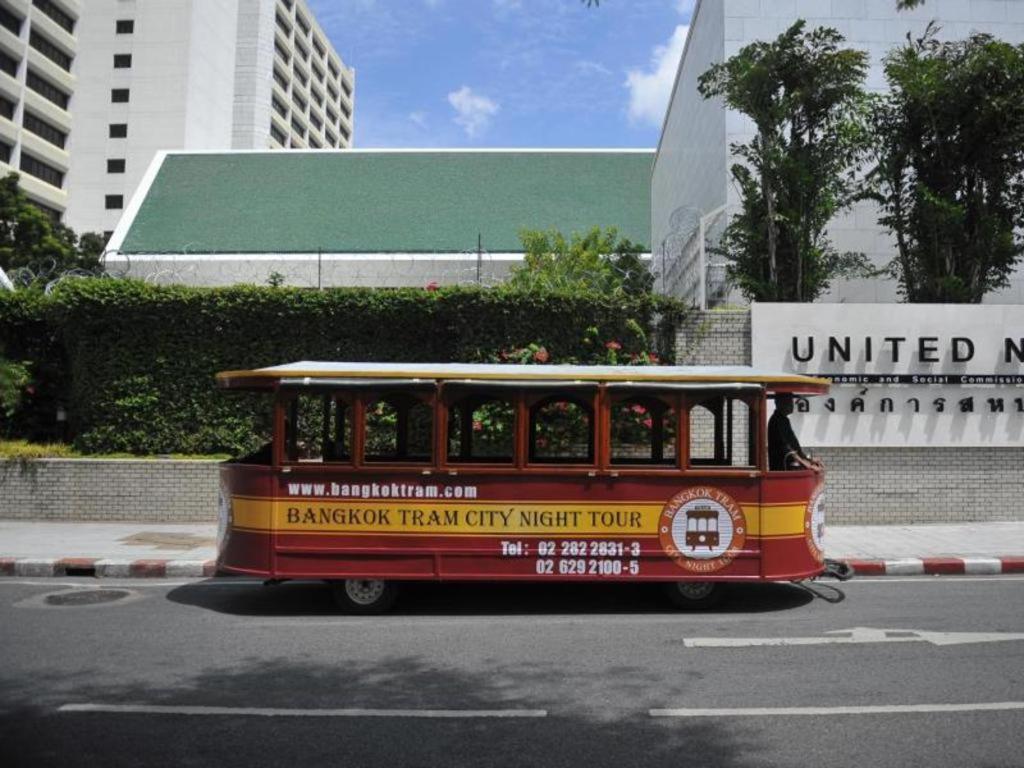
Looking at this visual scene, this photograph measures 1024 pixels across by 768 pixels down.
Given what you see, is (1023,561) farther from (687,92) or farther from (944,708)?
(687,92)

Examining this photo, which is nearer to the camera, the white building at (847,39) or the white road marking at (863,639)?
the white road marking at (863,639)

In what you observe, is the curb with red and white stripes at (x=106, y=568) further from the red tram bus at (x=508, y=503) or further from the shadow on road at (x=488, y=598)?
the red tram bus at (x=508, y=503)

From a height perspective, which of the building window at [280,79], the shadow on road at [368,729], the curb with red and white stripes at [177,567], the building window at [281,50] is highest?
the building window at [281,50]

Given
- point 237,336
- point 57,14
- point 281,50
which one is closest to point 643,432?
point 237,336

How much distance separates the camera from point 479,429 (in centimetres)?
996

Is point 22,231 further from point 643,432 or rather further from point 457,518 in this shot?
point 457,518

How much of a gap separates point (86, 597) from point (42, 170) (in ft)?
207

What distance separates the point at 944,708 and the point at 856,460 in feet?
28.6

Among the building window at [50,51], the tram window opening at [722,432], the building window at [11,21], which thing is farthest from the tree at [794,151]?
the building window at [50,51]

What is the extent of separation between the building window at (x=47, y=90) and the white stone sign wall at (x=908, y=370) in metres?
63.8

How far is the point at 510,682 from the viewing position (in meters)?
6.14

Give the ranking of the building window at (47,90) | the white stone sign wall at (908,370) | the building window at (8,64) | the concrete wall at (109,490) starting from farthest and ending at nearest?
the building window at (47,90), the building window at (8,64), the white stone sign wall at (908,370), the concrete wall at (109,490)

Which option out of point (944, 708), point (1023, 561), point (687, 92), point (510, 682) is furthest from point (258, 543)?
point (687, 92)

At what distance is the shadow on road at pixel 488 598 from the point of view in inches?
339
